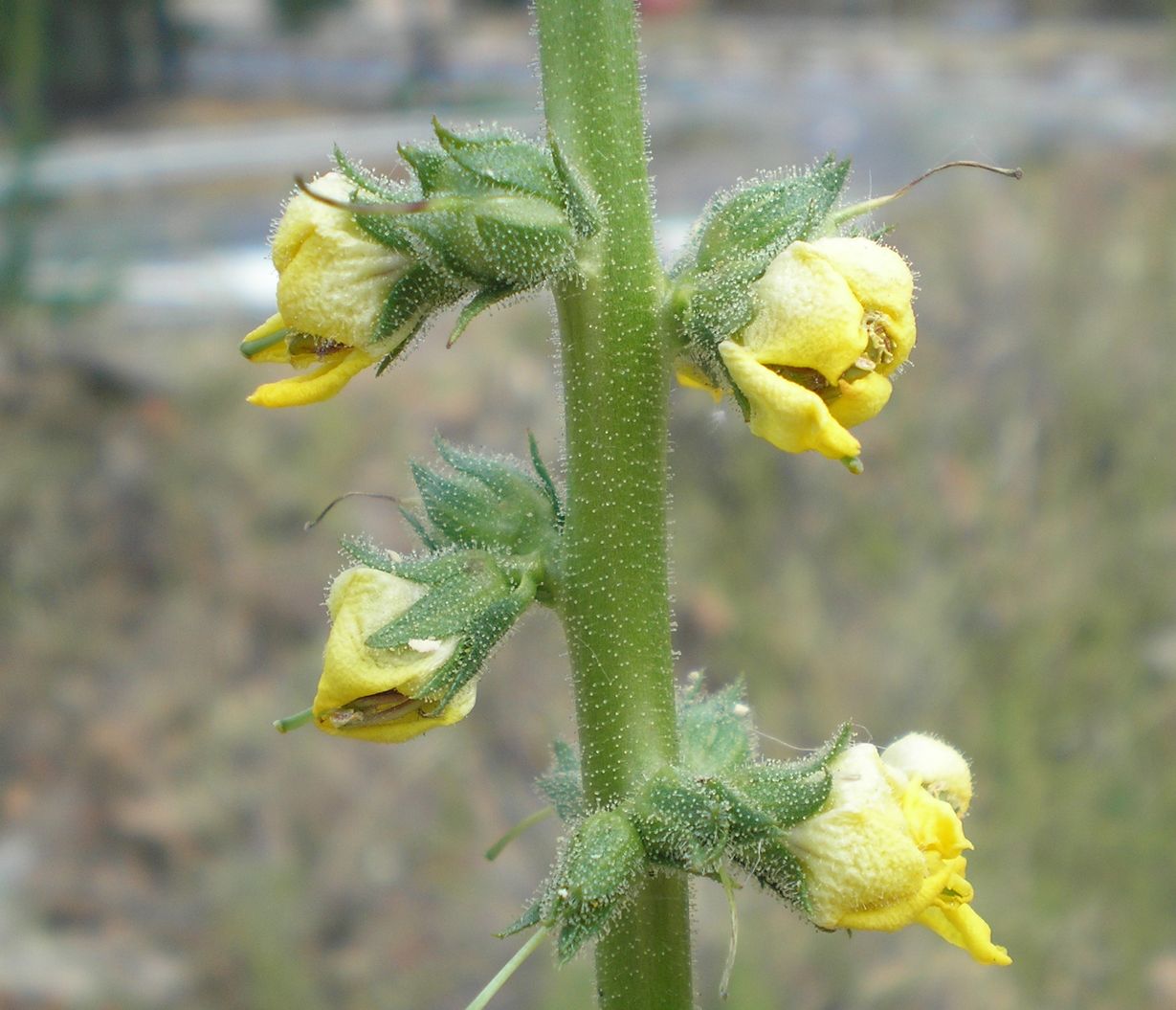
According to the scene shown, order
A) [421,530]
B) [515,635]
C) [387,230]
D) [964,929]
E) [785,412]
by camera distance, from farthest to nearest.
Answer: [515,635] → [421,530] → [964,929] → [387,230] → [785,412]

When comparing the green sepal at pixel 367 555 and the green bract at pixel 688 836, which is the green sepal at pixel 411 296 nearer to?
the green sepal at pixel 367 555

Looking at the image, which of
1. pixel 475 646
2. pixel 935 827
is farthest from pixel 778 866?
pixel 475 646

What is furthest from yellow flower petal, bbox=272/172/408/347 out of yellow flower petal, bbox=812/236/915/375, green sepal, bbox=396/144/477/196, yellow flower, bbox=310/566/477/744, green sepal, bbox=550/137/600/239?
yellow flower petal, bbox=812/236/915/375

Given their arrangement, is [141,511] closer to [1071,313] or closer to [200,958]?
[200,958]

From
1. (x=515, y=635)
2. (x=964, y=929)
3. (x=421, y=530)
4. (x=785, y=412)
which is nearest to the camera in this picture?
(x=785, y=412)

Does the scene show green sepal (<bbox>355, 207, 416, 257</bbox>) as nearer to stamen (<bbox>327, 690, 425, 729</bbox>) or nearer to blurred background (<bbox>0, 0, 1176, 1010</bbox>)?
stamen (<bbox>327, 690, 425, 729</bbox>)

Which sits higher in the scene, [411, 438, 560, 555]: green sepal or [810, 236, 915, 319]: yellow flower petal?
[810, 236, 915, 319]: yellow flower petal

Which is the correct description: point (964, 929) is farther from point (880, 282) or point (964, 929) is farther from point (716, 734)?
point (880, 282)
